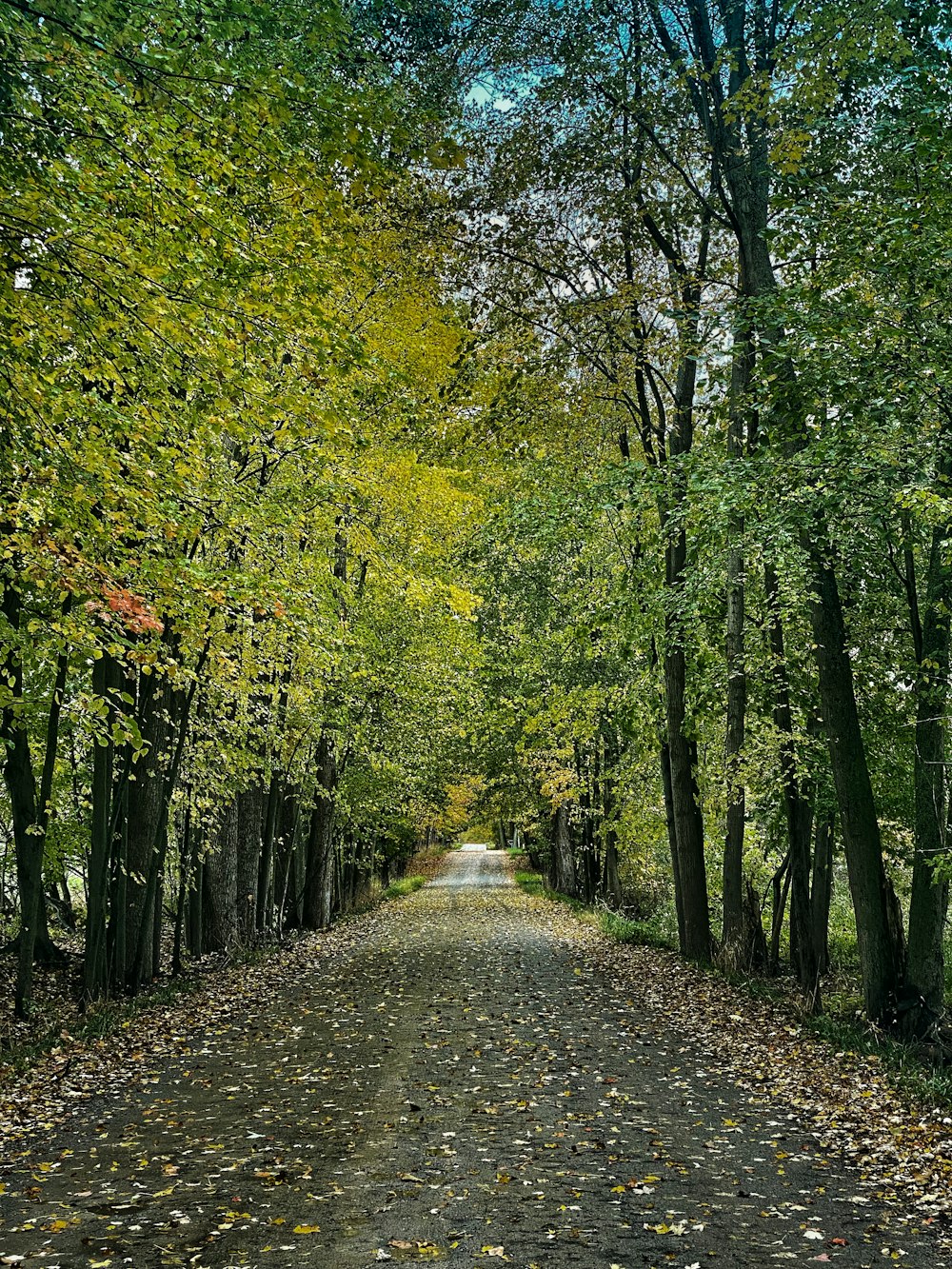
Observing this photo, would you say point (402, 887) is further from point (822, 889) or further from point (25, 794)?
point (25, 794)

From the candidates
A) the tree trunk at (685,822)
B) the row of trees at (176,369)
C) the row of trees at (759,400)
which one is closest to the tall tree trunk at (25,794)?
the row of trees at (176,369)

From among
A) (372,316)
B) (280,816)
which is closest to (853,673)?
(372,316)

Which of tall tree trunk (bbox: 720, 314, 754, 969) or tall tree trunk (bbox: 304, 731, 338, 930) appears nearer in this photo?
tall tree trunk (bbox: 720, 314, 754, 969)

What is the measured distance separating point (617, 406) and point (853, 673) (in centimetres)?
692

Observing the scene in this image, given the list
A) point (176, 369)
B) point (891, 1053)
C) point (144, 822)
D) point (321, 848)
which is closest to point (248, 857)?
point (321, 848)

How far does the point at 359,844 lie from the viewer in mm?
34625

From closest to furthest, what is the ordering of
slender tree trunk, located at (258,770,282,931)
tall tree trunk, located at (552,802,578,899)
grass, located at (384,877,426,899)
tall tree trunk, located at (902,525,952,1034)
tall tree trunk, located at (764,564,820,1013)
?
tall tree trunk, located at (902,525,952,1034)
tall tree trunk, located at (764,564,820,1013)
slender tree trunk, located at (258,770,282,931)
tall tree trunk, located at (552,802,578,899)
grass, located at (384,877,426,899)

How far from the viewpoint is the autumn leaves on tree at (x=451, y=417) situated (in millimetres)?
6730

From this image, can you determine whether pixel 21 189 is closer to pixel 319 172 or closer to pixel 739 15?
pixel 319 172

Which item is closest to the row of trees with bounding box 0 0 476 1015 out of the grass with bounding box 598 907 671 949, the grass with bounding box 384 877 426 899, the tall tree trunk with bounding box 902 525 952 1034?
the tall tree trunk with bounding box 902 525 952 1034

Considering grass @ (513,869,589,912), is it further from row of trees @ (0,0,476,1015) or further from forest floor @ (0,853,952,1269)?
forest floor @ (0,853,952,1269)

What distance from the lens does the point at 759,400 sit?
1023cm

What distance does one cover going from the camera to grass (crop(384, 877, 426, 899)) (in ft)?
117

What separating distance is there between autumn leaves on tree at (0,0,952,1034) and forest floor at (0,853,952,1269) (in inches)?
86.3
